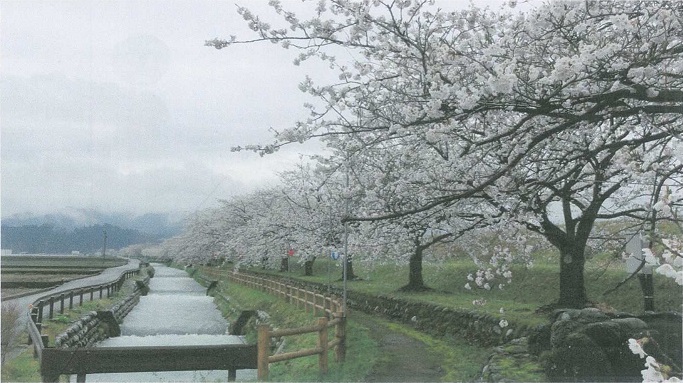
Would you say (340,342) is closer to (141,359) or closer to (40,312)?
(141,359)

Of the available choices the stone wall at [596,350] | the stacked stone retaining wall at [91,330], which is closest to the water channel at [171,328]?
the stacked stone retaining wall at [91,330]

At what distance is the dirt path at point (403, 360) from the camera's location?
10.9 metres

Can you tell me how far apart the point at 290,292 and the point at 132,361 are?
14.4 metres

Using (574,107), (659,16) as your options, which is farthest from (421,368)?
(659,16)

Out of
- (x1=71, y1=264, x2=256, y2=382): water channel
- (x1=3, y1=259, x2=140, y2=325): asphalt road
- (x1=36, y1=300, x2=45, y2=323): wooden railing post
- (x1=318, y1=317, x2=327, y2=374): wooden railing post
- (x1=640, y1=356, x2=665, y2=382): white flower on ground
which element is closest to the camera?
(x1=640, y1=356, x2=665, y2=382): white flower on ground

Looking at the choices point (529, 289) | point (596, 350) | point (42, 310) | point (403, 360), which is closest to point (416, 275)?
point (529, 289)

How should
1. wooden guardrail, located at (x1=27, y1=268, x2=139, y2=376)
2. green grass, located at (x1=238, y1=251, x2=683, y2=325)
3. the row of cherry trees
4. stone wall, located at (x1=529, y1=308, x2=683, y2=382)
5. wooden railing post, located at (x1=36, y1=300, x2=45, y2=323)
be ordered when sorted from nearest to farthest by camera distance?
1. the row of cherry trees
2. stone wall, located at (x1=529, y1=308, x2=683, y2=382)
3. wooden guardrail, located at (x1=27, y1=268, x2=139, y2=376)
4. green grass, located at (x1=238, y1=251, x2=683, y2=325)
5. wooden railing post, located at (x1=36, y1=300, x2=45, y2=323)

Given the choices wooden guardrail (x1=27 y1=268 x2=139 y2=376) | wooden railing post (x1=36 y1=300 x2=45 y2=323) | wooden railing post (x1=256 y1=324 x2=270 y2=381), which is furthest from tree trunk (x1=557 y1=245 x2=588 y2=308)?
wooden railing post (x1=36 y1=300 x2=45 y2=323)

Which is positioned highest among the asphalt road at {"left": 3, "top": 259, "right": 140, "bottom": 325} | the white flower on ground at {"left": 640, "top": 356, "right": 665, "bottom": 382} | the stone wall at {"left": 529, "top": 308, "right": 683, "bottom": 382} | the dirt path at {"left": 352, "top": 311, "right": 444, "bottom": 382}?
the white flower on ground at {"left": 640, "top": 356, "right": 665, "bottom": 382}

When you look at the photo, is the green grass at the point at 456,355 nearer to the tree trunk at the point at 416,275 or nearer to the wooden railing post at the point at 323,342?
the wooden railing post at the point at 323,342

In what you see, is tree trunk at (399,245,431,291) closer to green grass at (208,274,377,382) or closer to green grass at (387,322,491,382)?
green grass at (208,274,377,382)

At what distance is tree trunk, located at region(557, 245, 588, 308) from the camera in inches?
521

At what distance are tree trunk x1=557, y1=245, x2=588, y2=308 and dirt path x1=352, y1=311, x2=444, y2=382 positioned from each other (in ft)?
10.3

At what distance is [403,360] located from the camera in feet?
41.2
